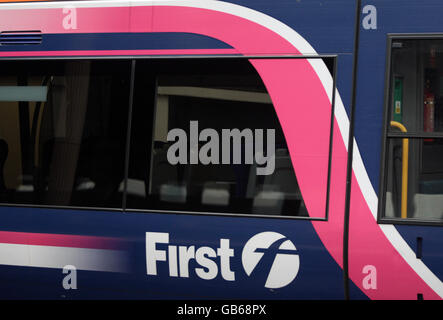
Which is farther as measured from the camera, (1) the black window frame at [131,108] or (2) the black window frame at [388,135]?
(1) the black window frame at [131,108]

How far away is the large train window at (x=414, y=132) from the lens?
177 inches

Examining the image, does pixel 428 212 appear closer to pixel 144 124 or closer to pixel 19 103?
pixel 144 124

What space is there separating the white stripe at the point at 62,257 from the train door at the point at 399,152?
1.64 m

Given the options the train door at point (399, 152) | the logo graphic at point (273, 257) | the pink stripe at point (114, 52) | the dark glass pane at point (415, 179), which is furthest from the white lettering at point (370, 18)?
the logo graphic at point (273, 257)

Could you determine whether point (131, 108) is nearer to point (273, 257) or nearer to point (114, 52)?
point (114, 52)

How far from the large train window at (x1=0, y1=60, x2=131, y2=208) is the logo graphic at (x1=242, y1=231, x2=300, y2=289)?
39.8 inches

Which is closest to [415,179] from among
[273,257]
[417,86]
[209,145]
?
[417,86]

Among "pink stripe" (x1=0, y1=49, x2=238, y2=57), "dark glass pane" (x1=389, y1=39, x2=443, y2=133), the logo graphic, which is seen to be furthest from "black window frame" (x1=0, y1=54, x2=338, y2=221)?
"dark glass pane" (x1=389, y1=39, x2=443, y2=133)

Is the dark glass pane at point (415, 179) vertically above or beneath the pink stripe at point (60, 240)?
above

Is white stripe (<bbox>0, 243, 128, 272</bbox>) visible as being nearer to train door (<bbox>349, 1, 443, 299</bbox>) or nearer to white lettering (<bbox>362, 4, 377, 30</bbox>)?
train door (<bbox>349, 1, 443, 299</bbox>)

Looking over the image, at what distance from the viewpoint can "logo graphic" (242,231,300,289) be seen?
4676 millimetres

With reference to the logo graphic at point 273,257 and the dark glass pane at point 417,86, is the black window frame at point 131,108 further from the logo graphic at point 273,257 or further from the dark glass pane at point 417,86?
the dark glass pane at point 417,86
